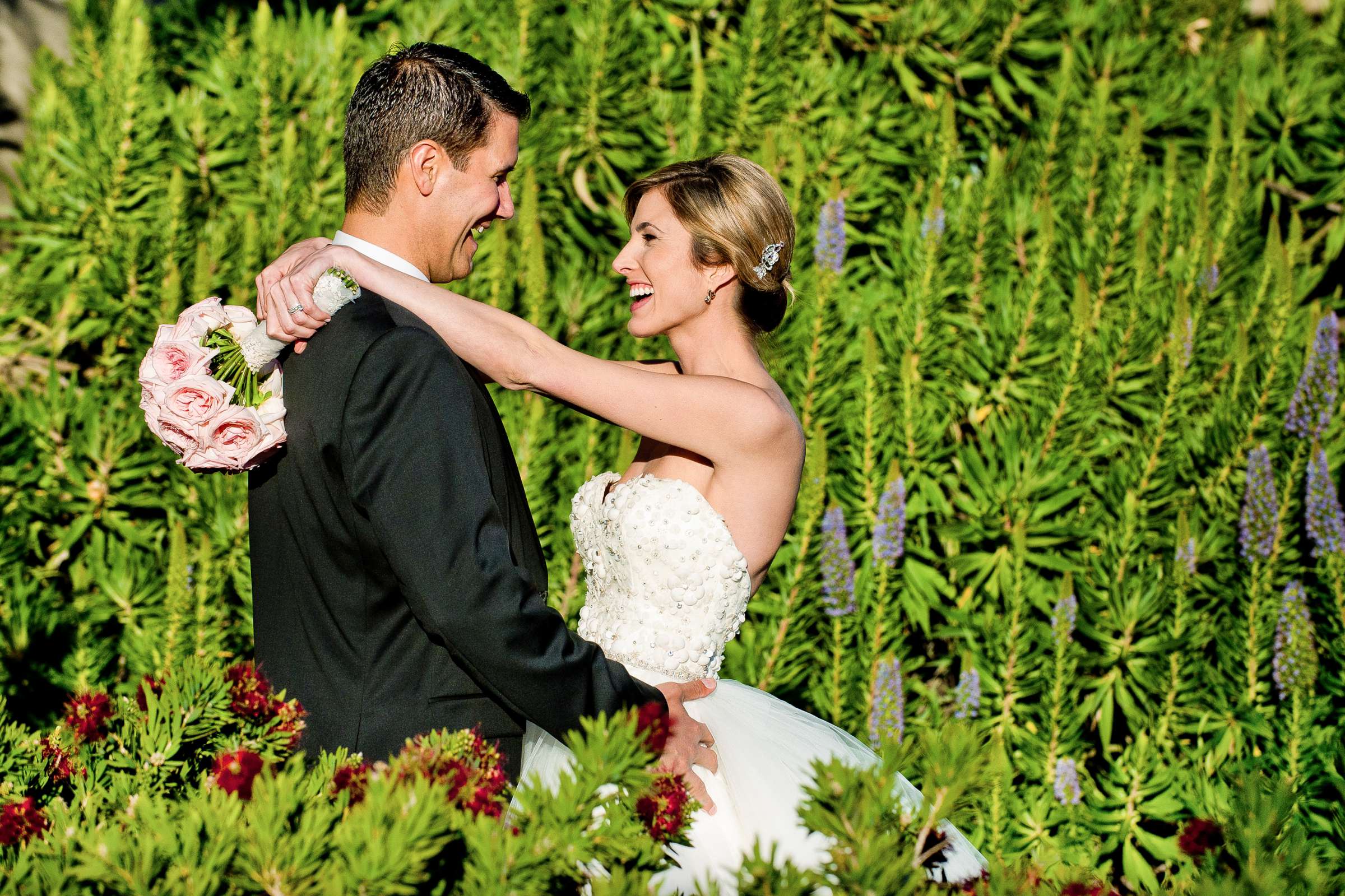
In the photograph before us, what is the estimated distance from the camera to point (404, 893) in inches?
45.1

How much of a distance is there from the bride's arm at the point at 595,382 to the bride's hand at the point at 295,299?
25 mm

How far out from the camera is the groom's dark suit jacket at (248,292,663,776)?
1.63m

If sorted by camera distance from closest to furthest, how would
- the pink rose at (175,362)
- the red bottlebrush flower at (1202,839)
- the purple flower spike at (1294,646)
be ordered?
the red bottlebrush flower at (1202,839) < the pink rose at (175,362) < the purple flower spike at (1294,646)

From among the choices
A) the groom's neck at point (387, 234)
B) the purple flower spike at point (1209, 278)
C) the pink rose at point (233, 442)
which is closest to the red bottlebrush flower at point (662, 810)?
the pink rose at point (233, 442)

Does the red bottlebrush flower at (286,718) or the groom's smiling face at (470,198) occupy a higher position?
the groom's smiling face at (470,198)

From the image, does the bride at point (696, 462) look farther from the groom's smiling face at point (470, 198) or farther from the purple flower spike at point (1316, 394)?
the purple flower spike at point (1316, 394)

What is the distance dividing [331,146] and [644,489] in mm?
2274

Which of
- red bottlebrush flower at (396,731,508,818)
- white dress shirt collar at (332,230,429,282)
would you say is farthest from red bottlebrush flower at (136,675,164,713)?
white dress shirt collar at (332,230,429,282)

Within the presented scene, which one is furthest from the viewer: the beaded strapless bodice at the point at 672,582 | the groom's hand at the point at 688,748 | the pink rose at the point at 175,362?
the beaded strapless bodice at the point at 672,582

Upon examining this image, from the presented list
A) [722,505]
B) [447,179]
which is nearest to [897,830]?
[722,505]

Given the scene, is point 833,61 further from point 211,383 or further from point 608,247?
point 211,383

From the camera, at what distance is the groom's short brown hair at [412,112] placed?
1859 mm

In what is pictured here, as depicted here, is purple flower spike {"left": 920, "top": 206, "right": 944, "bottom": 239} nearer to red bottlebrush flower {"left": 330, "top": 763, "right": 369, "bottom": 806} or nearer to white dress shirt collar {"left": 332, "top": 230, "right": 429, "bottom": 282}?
white dress shirt collar {"left": 332, "top": 230, "right": 429, "bottom": 282}

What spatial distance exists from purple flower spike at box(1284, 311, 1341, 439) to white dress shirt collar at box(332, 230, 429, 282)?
9.42 feet
